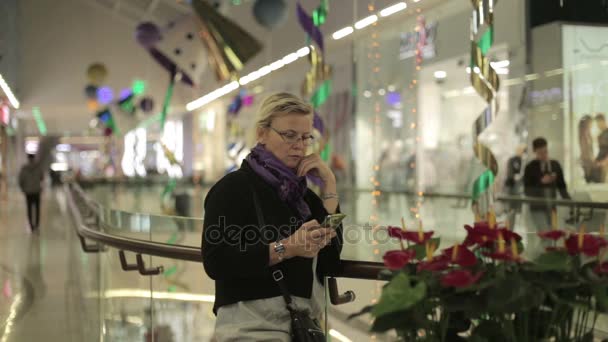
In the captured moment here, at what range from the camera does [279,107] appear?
1.89 m

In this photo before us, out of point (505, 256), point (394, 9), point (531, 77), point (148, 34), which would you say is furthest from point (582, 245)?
point (148, 34)

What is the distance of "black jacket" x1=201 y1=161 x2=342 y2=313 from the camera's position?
181cm

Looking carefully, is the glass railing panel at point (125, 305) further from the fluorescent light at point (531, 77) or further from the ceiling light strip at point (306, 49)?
the fluorescent light at point (531, 77)

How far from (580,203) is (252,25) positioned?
32.7ft

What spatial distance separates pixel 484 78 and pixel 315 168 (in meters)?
2.53

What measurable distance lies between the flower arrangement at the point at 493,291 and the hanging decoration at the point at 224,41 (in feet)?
26.0

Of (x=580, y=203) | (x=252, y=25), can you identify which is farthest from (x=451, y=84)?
(x=580, y=203)

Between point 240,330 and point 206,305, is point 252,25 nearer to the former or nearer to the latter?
point 206,305

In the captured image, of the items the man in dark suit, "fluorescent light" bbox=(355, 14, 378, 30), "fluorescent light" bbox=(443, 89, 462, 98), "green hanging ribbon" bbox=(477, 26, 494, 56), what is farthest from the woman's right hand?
"fluorescent light" bbox=(443, 89, 462, 98)

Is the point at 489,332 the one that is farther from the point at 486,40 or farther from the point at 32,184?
the point at 32,184

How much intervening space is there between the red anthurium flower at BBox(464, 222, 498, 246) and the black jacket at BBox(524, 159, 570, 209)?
6373 mm

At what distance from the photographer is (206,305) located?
10.7ft

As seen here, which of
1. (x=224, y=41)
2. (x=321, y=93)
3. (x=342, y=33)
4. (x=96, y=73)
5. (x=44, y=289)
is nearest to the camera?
(x=321, y=93)

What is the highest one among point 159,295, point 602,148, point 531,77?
point 531,77
